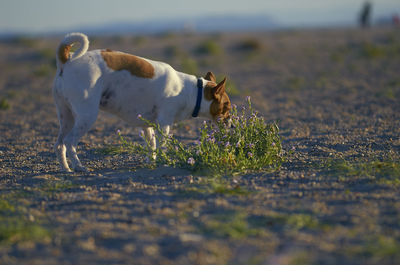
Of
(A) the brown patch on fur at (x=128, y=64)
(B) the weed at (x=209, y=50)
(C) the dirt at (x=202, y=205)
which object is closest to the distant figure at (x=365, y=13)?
(B) the weed at (x=209, y=50)

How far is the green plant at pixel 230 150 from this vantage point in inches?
196

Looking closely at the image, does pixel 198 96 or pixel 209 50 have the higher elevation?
pixel 198 96

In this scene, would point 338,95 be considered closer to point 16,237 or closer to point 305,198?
point 305,198

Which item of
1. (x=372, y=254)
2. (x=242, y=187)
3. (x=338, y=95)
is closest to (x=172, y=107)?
(x=242, y=187)

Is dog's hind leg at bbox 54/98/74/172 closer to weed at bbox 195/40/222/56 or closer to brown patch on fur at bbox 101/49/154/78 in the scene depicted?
brown patch on fur at bbox 101/49/154/78

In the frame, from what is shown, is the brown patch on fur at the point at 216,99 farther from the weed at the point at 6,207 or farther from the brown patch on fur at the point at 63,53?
the weed at the point at 6,207

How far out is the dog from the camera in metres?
4.99

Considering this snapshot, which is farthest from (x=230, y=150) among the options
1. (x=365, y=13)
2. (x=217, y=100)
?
(x=365, y=13)

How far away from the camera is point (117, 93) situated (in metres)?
5.24

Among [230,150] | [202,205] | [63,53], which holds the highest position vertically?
[63,53]

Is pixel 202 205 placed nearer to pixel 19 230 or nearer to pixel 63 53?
pixel 19 230

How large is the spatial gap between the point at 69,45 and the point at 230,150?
2274mm

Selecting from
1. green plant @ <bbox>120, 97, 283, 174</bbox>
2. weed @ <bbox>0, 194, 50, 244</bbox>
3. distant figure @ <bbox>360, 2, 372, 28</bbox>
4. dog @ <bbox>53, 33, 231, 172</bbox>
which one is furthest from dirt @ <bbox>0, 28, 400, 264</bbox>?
→ distant figure @ <bbox>360, 2, 372, 28</bbox>

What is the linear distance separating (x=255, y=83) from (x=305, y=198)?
36.5 feet
